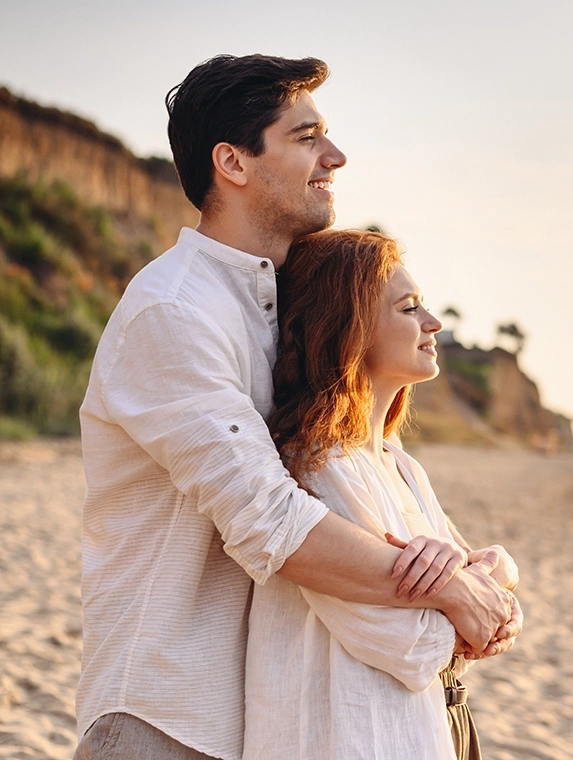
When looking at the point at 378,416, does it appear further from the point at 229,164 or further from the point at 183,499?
the point at 229,164

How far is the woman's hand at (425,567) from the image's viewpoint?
181cm

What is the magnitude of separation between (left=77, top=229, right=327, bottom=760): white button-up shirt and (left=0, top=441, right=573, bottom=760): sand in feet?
6.10

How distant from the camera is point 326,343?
6.88 ft

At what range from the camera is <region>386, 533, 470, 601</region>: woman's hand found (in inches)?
71.1

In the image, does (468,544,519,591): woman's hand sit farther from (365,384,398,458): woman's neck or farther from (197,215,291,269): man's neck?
(197,215,291,269): man's neck

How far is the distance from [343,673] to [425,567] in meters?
0.29

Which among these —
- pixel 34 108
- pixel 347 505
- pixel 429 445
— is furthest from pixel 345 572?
pixel 429 445

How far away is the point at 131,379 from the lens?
6.20ft

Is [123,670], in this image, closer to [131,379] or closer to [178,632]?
[178,632]

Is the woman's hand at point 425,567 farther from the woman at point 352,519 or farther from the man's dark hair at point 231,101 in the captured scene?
the man's dark hair at point 231,101

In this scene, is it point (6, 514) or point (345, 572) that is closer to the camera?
point (345, 572)

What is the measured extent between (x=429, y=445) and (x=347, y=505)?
113ft

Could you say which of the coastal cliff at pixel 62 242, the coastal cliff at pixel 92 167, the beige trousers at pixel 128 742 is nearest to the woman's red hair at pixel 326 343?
the beige trousers at pixel 128 742

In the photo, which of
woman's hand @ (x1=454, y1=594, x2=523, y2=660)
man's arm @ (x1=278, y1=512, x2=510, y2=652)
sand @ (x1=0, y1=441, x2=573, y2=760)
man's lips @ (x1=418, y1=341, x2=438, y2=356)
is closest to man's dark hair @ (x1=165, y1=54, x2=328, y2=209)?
man's lips @ (x1=418, y1=341, x2=438, y2=356)
